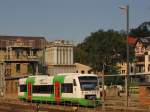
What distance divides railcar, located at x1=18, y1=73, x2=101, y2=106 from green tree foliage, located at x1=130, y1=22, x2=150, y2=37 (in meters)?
120

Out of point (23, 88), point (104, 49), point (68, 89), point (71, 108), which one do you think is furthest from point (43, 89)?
point (104, 49)

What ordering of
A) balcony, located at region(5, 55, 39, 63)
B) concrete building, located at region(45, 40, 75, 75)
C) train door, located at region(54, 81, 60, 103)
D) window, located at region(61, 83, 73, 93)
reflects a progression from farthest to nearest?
1. concrete building, located at region(45, 40, 75, 75)
2. balcony, located at region(5, 55, 39, 63)
3. train door, located at region(54, 81, 60, 103)
4. window, located at region(61, 83, 73, 93)

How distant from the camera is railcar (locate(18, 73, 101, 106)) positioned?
46.7 metres

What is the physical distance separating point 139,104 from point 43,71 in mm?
58359

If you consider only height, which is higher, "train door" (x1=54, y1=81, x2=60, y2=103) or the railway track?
"train door" (x1=54, y1=81, x2=60, y2=103)

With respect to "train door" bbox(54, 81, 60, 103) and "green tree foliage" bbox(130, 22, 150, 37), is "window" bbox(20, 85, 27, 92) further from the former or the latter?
"green tree foliage" bbox(130, 22, 150, 37)

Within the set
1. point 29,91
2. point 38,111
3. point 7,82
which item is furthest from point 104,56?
point 38,111

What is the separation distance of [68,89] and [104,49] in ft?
222

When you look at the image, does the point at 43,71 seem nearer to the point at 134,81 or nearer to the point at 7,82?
the point at 7,82

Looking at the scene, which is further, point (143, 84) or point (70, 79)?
point (70, 79)

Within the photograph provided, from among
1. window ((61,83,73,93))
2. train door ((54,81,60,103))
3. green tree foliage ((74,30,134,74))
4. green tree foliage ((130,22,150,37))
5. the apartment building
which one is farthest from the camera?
green tree foliage ((130,22,150,37))

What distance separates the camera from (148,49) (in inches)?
5069

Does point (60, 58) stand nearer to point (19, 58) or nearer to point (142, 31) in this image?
point (19, 58)

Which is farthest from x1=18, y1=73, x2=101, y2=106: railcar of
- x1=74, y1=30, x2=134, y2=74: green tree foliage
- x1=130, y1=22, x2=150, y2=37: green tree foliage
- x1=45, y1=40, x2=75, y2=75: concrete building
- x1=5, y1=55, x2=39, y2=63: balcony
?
x1=130, y1=22, x2=150, y2=37: green tree foliage
